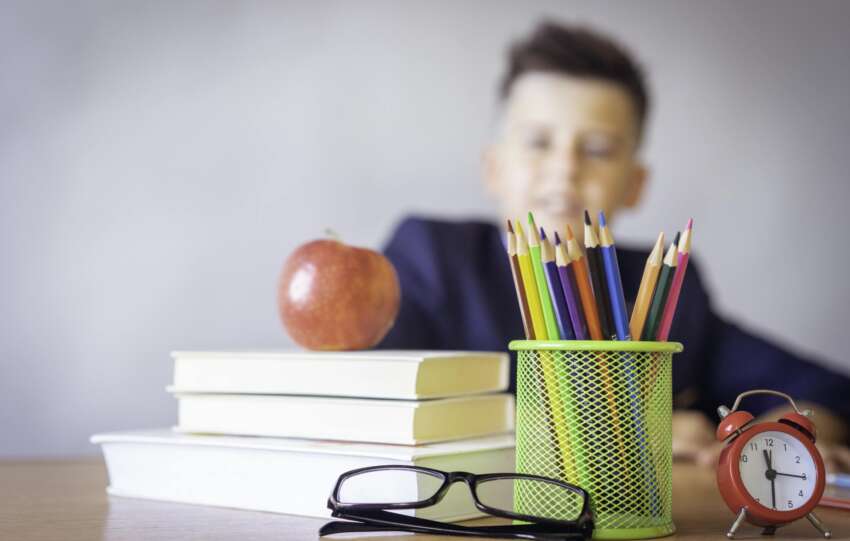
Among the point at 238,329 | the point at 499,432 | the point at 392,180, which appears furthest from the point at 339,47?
the point at 499,432

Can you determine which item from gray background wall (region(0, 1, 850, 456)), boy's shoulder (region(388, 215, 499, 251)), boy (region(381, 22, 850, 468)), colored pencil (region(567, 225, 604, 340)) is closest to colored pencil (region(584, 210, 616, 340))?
colored pencil (region(567, 225, 604, 340))

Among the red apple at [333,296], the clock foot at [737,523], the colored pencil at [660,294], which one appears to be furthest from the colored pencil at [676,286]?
the red apple at [333,296]

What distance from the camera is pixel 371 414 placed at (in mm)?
547

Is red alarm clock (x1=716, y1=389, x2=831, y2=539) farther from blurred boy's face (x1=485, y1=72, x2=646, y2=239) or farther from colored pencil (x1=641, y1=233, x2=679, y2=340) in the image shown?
blurred boy's face (x1=485, y1=72, x2=646, y2=239)

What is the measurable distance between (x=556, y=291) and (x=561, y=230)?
3.00 feet

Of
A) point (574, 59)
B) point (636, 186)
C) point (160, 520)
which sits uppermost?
point (574, 59)

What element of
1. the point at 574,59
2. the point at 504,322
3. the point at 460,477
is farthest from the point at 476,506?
the point at 574,59

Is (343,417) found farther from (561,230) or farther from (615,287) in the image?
(561,230)

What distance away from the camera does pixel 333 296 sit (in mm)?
618

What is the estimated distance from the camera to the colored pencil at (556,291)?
467mm

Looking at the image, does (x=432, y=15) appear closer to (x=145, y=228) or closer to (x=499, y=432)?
(x=145, y=228)

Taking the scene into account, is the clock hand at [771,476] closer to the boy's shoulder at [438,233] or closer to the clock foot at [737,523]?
the clock foot at [737,523]

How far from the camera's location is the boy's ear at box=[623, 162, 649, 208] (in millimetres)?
1553

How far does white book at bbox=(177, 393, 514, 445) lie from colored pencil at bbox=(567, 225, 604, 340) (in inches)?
4.9
